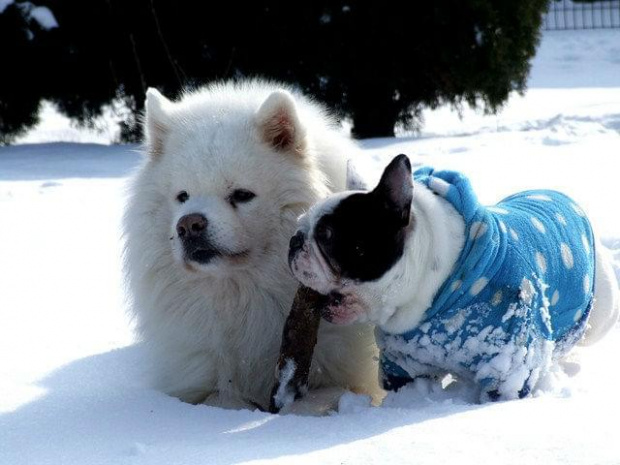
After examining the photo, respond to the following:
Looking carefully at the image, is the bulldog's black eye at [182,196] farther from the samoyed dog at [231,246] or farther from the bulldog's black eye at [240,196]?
the bulldog's black eye at [240,196]

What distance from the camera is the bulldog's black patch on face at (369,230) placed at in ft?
11.2

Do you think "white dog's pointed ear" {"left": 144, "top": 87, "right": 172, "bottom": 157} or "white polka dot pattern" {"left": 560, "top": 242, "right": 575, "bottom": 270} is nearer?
"white polka dot pattern" {"left": 560, "top": 242, "right": 575, "bottom": 270}

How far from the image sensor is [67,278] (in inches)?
237

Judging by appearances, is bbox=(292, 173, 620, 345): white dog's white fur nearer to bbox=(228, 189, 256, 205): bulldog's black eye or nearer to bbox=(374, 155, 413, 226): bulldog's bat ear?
bbox=(374, 155, 413, 226): bulldog's bat ear

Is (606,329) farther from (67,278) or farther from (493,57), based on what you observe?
(493,57)

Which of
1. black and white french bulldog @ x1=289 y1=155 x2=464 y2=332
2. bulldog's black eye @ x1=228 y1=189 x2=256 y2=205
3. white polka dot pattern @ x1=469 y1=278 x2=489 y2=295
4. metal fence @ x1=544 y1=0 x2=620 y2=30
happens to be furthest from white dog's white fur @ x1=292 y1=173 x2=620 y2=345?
metal fence @ x1=544 y1=0 x2=620 y2=30

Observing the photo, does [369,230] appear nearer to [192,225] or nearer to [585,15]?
[192,225]

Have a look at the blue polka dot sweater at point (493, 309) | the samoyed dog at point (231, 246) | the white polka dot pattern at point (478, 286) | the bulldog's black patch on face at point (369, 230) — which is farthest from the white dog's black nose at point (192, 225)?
the white polka dot pattern at point (478, 286)

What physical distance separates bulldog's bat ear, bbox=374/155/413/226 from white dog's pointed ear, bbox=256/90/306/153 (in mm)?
848

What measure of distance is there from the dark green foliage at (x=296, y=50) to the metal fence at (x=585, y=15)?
14480 mm

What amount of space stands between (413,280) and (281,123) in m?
1.00

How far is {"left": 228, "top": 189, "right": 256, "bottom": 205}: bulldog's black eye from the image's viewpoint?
4.00 m

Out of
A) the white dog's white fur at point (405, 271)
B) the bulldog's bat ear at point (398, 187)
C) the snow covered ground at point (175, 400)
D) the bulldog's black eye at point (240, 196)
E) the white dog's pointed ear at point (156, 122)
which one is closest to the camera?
the snow covered ground at point (175, 400)

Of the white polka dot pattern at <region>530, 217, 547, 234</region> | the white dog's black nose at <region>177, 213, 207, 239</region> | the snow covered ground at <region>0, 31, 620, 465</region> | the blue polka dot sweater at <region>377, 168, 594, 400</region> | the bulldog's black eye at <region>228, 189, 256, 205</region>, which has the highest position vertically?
the bulldog's black eye at <region>228, 189, 256, 205</region>
